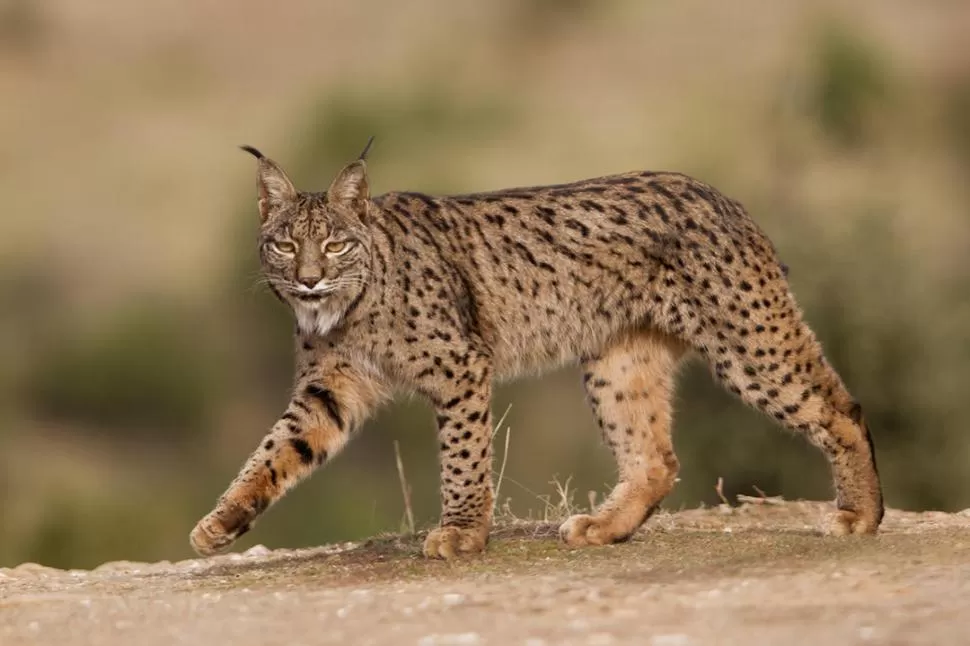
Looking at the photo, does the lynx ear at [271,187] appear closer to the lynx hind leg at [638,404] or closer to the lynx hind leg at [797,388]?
the lynx hind leg at [638,404]

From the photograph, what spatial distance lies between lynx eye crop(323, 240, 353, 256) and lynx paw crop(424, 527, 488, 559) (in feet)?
4.60

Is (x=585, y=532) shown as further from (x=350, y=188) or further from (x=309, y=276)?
(x=350, y=188)

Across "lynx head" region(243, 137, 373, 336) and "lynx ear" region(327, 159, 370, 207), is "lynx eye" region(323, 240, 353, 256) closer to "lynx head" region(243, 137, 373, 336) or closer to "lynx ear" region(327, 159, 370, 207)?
"lynx head" region(243, 137, 373, 336)

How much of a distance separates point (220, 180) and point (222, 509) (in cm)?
3016

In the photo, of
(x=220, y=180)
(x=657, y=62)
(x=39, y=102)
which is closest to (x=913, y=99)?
(x=657, y=62)

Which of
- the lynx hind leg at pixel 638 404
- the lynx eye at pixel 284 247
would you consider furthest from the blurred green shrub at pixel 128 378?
the lynx eye at pixel 284 247

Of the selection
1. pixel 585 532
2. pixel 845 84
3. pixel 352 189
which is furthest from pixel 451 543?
pixel 845 84

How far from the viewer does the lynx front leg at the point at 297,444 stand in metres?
8.69

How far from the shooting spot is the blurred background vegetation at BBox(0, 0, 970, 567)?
19.4 m

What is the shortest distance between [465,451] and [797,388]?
1.68 meters

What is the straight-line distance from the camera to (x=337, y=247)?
9086 millimetres

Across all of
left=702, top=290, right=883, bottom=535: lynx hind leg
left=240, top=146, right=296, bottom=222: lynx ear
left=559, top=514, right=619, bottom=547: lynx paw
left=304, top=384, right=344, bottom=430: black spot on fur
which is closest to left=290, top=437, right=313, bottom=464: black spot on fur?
left=304, top=384, right=344, bottom=430: black spot on fur

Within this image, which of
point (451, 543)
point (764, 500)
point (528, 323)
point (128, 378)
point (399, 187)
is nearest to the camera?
point (451, 543)

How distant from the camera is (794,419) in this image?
369 inches
